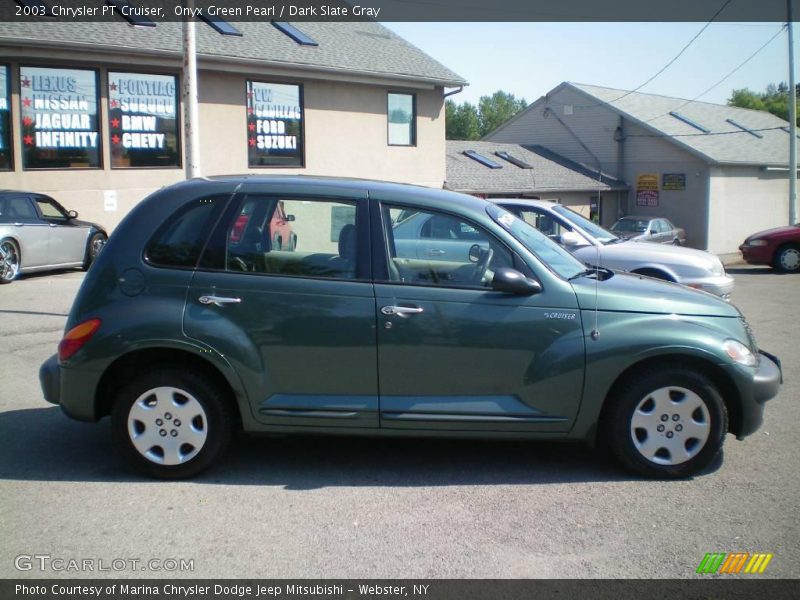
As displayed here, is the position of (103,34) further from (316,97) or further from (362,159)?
(362,159)

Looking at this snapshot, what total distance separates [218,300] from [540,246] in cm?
217

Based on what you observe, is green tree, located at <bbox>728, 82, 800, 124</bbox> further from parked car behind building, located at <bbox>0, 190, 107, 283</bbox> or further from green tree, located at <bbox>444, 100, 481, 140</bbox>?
parked car behind building, located at <bbox>0, 190, 107, 283</bbox>

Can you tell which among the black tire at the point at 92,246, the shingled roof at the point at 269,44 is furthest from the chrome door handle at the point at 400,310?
the shingled roof at the point at 269,44

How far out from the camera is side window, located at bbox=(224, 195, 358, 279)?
5078 millimetres

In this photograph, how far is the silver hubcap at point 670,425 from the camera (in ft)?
16.5

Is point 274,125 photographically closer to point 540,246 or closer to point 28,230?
point 28,230

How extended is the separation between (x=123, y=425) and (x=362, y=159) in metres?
18.5

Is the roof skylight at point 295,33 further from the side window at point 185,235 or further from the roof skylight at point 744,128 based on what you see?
the roof skylight at point 744,128

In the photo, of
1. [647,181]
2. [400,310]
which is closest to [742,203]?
[647,181]

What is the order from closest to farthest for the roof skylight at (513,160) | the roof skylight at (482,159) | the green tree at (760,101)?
the roof skylight at (482,159)
the roof skylight at (513,160)
the green tree at (760,101)

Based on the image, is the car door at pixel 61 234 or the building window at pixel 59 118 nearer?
the car door at pixel 61 234

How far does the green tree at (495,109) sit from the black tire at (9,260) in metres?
90.2

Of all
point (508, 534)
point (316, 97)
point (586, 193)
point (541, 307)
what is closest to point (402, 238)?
point (541, 307)

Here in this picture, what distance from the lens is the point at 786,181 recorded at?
124 ft
